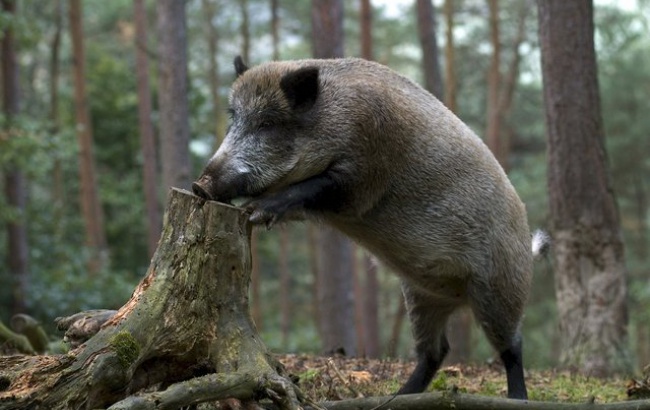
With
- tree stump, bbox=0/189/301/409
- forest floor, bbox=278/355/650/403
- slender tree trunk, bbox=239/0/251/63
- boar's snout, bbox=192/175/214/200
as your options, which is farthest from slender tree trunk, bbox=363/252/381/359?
tree stump, bbox=0/189/301/409

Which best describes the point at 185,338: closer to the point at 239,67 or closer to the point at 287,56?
the point at 239,67

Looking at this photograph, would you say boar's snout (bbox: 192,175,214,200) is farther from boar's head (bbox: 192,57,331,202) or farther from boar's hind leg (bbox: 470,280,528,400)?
boar's hind leg (bbox: 470,280,528,400)

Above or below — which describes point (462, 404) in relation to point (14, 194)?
below

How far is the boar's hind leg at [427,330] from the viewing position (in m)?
5.85

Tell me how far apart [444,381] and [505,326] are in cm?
59

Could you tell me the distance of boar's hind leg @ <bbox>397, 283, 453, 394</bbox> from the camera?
5.85m

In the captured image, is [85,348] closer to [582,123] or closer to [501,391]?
[501,391]

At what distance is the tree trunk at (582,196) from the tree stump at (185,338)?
473cm

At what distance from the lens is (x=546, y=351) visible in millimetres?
28875

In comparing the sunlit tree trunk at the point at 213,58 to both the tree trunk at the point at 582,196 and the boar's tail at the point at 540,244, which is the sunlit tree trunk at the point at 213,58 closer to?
the tree trunk at the point at 582,196

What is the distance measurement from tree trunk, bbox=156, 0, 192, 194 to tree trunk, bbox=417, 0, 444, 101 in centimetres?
458

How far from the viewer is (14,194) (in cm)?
1630

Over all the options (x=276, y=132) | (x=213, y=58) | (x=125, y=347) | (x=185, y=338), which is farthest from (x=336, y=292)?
(x=213, y=58)

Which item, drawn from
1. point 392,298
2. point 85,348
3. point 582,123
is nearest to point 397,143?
point 85,348
